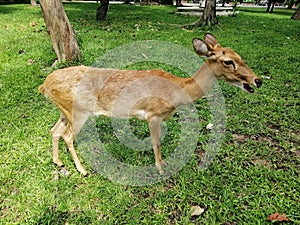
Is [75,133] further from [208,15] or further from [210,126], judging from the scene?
[208,15]

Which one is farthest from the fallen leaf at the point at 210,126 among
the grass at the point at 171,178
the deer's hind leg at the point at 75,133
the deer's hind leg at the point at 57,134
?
the deer's hind leg at the point at 57,134

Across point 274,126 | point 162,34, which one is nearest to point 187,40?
point 162,34

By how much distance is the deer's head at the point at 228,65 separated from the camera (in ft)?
8.08

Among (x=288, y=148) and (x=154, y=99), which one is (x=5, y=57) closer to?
(x=154, y=99)

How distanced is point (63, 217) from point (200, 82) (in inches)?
63.8

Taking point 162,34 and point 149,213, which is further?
point 162,34

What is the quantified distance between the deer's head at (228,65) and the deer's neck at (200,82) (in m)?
0.05

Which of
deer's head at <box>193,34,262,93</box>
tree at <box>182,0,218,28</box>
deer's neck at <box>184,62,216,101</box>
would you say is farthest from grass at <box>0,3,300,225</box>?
tree at <box>182,0,218,28</box>

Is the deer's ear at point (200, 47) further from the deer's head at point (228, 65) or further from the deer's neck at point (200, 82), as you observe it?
the deer's neck at point (200, 82)

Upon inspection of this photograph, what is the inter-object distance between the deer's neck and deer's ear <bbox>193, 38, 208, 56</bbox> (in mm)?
175

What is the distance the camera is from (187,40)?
7938 millimetres

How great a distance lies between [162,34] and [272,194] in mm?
6727

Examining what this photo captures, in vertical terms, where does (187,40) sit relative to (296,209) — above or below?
below

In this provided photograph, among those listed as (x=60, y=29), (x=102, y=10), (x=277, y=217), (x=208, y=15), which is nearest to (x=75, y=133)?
(x=277, y=217)
